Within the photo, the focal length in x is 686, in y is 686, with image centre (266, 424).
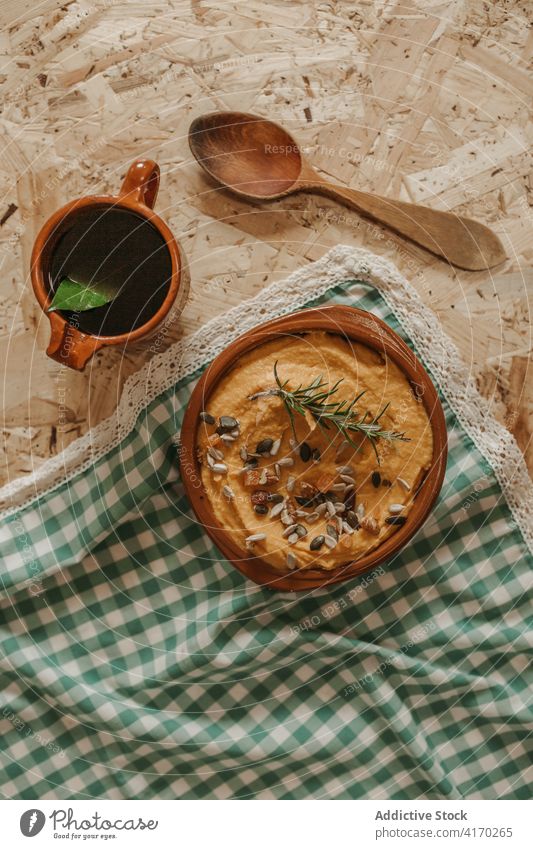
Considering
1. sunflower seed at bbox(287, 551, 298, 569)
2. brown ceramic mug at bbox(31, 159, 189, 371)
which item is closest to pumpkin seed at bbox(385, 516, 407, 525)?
sunflower seed at bbox(287, 551, 298, 569)

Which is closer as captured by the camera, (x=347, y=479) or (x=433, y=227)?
(x=347, y=479)

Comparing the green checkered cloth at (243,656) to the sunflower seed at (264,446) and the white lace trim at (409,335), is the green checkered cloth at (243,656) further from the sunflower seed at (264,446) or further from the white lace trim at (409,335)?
the sunflower seed at (264,446)

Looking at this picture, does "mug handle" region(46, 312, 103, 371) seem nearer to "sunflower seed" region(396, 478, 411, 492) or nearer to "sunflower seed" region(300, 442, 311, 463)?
"sunflower seed" region(300, 442, 311, 463)

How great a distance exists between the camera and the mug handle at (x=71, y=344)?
0.90 meters

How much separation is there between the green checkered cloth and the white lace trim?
0.02m

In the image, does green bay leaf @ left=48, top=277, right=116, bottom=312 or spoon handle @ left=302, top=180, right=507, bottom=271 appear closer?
green bay leaf @ left=48, top=277, right=116, bottom=312

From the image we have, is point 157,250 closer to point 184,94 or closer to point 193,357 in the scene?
point 193,357

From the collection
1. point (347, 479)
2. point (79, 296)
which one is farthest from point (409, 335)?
point (79, 296)

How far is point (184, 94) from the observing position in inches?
43.6

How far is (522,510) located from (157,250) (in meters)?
0.68

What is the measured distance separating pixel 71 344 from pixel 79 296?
7 centimetres

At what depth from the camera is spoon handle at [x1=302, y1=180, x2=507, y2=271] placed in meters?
1.08

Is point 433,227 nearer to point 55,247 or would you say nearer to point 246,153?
point 246,153

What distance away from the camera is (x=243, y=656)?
42.3 inches
